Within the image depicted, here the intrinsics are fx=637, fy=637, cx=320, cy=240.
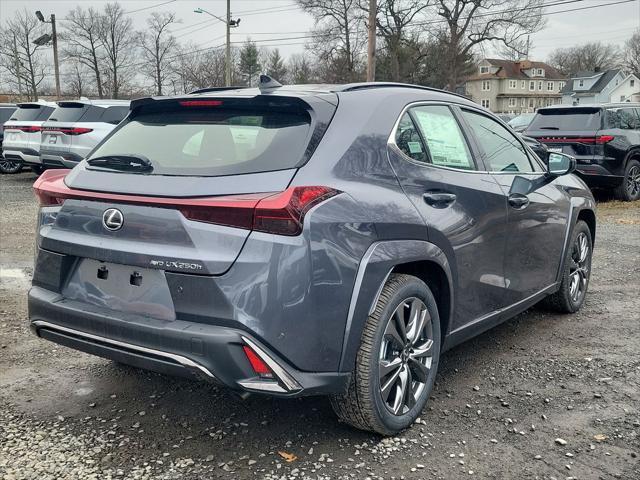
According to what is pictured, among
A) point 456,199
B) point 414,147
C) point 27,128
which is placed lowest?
point 456,199

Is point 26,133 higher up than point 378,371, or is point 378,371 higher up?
point 26,133

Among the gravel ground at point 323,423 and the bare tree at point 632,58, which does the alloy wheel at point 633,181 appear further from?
the bare tree at point 632,58

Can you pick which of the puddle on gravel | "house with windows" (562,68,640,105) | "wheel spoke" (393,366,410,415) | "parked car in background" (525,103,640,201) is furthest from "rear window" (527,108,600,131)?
"house with windows" (562,68,640,105)

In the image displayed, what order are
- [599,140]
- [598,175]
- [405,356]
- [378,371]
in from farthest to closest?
[598,175], [599,140], [405,356], [378,371]

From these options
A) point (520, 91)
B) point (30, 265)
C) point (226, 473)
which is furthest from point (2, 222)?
point (520, 91)

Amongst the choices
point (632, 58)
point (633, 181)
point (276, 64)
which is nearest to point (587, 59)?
point (632, 58)

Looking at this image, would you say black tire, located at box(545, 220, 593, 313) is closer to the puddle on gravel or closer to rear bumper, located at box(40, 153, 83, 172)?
the puddle on gravel

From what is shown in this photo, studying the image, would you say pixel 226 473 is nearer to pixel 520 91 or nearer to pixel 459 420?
pixel 459 420

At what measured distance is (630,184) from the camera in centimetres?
1154

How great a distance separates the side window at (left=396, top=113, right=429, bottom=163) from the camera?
3144 mm

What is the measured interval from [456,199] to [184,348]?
164 centimetres

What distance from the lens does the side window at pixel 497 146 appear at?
3869 mm

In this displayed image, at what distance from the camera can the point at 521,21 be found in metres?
42.3

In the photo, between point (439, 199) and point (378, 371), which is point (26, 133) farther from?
point (378, 371)
